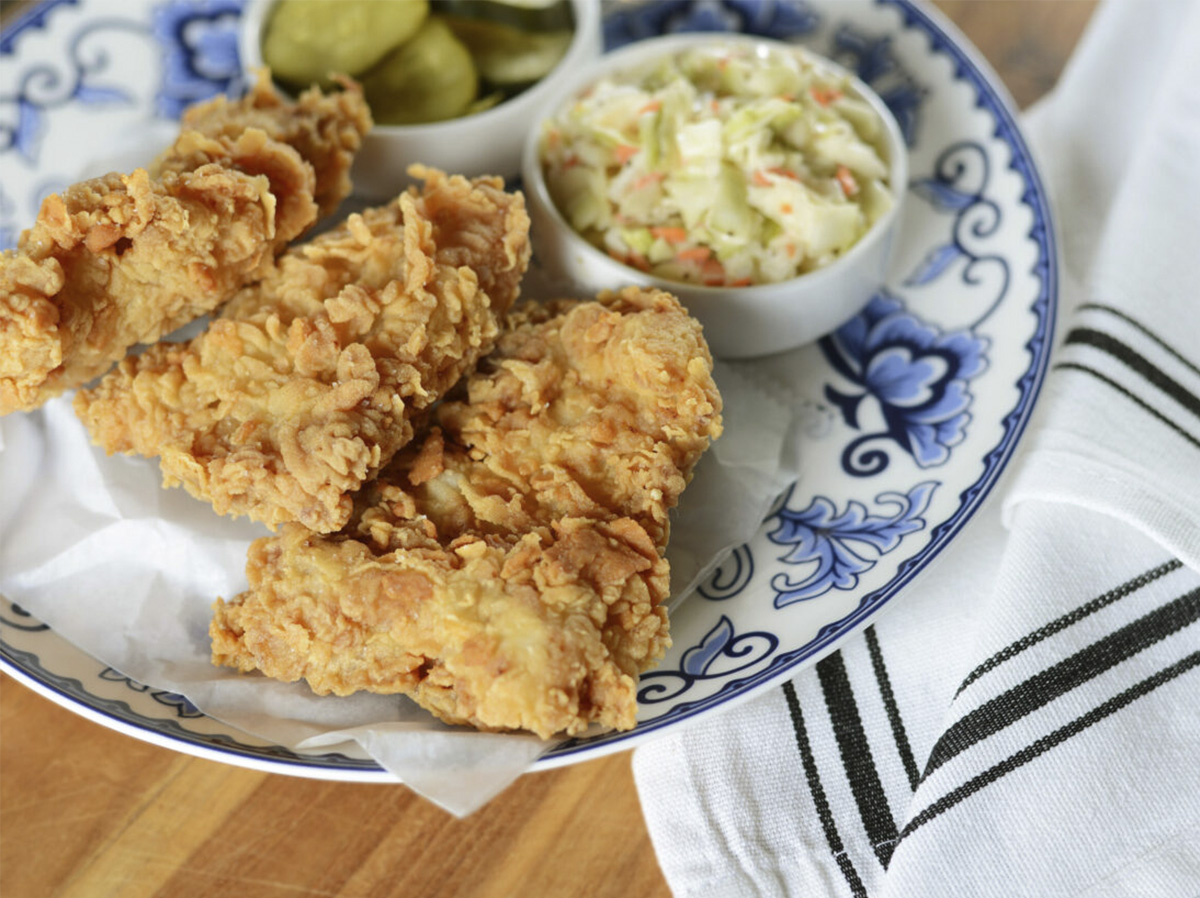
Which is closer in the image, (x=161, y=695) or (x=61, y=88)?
(x=161, y=695)

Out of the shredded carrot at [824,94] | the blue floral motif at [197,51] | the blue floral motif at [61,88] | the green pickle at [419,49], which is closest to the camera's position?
the shredded carrot at [824,94]

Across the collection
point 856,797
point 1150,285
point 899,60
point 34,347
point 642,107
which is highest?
point 34,347

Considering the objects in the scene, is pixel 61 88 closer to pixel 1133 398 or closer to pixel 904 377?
pixel 904 377

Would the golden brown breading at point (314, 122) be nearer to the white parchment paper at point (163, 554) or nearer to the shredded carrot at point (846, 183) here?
the white parchment paper at point (163, 554)

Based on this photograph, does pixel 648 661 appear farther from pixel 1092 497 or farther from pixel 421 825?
pixel 1092 497

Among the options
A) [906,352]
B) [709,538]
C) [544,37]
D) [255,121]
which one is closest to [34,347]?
[255,121]

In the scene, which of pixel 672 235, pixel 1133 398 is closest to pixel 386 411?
pixel 672 235

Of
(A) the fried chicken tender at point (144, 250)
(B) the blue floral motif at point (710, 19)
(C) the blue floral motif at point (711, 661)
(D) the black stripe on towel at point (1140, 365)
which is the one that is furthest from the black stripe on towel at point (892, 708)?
(B) the blue floral motif at point (710, 19)

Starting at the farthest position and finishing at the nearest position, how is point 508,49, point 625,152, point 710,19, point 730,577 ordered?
point 710,19, point 508,49, point 625,152, point 730,577
